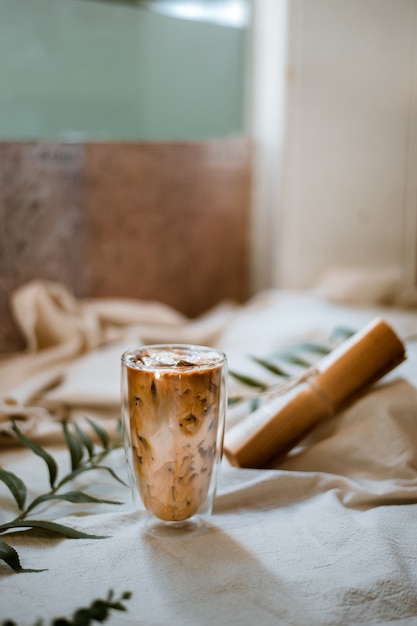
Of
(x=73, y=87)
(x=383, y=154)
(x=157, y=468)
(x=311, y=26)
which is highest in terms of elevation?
(x=311, y=26)

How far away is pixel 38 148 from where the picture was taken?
2.07m

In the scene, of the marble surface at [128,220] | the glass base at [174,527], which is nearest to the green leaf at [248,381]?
the glass base at [174,527]

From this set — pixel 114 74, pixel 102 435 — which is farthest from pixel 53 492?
pixel 114 74

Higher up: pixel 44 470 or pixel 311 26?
pixel 311 26

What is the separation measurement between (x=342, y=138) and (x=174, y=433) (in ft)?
4.71

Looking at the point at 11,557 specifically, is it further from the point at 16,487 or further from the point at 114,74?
the point at 114,74

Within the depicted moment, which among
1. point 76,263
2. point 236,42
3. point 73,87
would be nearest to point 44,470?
point 76,263

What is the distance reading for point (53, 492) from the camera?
1033 millimetres

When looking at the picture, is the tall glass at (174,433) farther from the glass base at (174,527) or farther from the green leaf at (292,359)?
the green leaf at (292,359)

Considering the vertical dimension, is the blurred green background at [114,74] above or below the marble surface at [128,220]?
above

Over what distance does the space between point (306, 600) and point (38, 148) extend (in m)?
1.65

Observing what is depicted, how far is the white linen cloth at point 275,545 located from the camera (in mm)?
781

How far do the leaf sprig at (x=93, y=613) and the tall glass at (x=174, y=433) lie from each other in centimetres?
16

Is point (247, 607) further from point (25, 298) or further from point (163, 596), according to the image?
point (25, 298)
